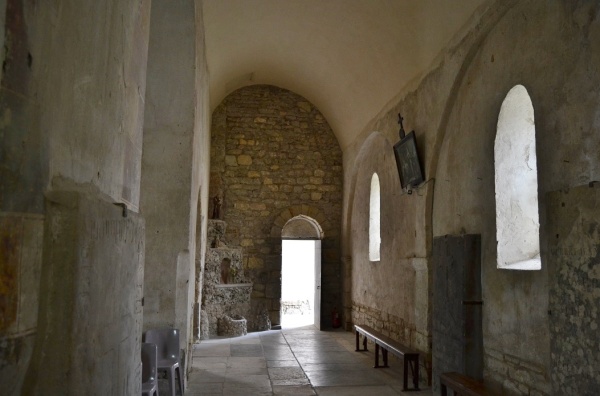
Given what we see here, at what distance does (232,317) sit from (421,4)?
6.46m

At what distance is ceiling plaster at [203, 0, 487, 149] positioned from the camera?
573cm

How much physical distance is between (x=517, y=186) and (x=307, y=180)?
6565 mm

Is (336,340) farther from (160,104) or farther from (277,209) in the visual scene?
(160,104)

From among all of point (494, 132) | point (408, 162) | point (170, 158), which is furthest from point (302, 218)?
point (494, 132)

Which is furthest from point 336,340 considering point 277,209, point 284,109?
point 284,109

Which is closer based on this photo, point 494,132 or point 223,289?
point 494,132

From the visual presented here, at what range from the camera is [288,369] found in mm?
6250

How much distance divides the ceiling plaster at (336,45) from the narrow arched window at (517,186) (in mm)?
1127

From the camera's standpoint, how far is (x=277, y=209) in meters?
10.4

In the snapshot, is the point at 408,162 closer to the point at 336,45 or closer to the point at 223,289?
the point at 336,45

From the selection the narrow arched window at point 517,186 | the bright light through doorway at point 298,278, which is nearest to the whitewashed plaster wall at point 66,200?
the narrow arched window at point 517,186

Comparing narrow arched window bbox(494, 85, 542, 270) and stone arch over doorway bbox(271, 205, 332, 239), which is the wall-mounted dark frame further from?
stone arch over doorway bbox(271, 205, 332, 239)

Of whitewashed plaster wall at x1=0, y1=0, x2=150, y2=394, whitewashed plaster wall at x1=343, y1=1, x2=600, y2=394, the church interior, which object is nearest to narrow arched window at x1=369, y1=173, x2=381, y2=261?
the church interior

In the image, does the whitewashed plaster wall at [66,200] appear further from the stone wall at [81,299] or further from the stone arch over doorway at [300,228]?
the stone arch over doorway at [300,228]
